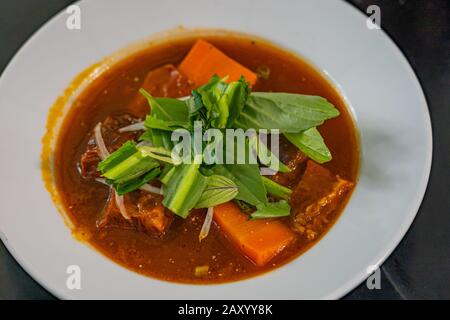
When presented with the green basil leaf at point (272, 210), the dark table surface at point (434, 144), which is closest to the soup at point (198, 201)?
the green basil leaf at point (272, 210)

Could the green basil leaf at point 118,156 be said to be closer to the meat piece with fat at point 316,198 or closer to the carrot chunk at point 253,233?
the carrot chunk at point 253,233

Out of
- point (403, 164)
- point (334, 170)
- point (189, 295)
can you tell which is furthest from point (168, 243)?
point (403, 164)

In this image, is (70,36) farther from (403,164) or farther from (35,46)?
(403,164)
